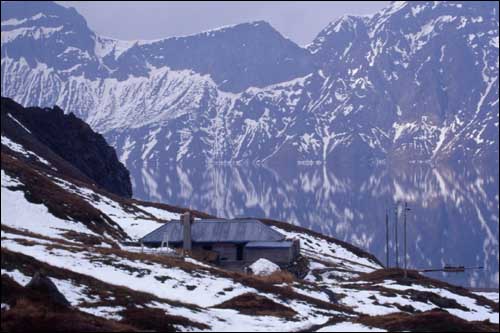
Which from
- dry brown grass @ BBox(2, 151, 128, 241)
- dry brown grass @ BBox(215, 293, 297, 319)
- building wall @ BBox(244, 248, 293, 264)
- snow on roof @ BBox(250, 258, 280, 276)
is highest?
dry brown grass @ BBox(2, 151, 128, 241)

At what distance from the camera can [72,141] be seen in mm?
161625

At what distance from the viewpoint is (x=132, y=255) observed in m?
65.6

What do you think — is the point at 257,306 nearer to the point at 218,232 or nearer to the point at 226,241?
the point at 226,241

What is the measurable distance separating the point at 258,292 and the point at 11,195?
3161 cm

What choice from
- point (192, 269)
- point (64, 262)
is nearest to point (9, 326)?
point (64, 262)

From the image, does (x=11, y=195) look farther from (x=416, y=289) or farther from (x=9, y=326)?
(x=9, y=326)

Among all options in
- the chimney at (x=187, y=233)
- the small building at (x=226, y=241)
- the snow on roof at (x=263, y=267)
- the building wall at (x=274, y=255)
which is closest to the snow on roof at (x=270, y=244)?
the small building at (x=226, y=241)

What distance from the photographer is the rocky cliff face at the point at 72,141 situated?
149250 mm

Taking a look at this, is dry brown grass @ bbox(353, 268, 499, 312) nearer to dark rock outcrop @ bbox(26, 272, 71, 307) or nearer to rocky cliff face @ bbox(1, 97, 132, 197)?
dark rock outcrop @ bbox(26, 272, 71, 307)

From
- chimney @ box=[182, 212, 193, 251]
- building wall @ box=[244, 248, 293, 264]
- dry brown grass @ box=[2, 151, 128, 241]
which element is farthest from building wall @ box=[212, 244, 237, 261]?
dry brown grass @ box=[2, 151, 128, 241]

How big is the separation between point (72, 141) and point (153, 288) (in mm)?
110976

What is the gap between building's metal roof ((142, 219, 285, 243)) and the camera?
287 feet

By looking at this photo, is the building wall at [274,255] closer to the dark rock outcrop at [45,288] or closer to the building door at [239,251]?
the building door at [239,251]

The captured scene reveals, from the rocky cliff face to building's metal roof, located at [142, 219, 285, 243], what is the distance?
54.4 m
